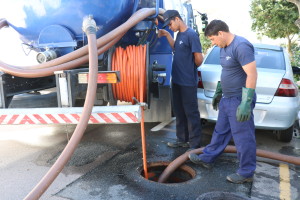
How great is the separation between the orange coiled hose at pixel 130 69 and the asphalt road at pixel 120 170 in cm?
97

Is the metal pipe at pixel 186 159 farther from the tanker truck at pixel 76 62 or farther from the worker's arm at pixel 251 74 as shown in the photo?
the worker's arm at pixel 251 74

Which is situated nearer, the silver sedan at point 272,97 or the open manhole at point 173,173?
the open manhole at point 173,173

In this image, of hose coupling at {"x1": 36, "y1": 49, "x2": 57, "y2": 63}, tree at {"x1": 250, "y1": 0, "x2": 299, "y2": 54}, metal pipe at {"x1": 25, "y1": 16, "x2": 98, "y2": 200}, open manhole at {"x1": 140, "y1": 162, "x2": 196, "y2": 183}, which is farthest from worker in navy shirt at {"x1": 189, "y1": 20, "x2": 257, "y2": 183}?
tree at {"x1": 250, "y1": 0, "x2": 299, "y2": 54}

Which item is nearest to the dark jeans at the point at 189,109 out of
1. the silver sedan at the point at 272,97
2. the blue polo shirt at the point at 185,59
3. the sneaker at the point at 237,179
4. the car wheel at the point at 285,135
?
the blue polo shirt at the point at 185,59

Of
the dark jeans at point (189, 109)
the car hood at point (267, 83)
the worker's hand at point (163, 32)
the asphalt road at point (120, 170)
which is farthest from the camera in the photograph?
the worker's hand at point (163, 32)

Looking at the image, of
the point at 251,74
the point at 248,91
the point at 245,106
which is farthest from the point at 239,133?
the point at 251,74

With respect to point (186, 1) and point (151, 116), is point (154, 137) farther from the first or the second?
point (186, 1)

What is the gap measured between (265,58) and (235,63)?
1884 mm

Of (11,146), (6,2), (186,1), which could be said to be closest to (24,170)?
(11,146)

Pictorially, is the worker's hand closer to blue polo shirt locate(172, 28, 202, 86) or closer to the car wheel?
blue polo shirt locate(172, 28, 202, 86)

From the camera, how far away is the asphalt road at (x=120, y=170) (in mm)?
2912

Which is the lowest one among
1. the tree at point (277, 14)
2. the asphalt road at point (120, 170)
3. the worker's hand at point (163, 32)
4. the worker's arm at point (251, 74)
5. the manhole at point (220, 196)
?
the asphalt road at point (120, 170)

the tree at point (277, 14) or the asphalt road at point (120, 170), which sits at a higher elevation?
the tree at point (277, 14)

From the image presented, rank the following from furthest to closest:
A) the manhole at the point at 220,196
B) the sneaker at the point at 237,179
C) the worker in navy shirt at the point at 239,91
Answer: the sneaker at the point at 237,179
the worker in navy shirt at the point at 239,91
the manhole at the point at 220,196
